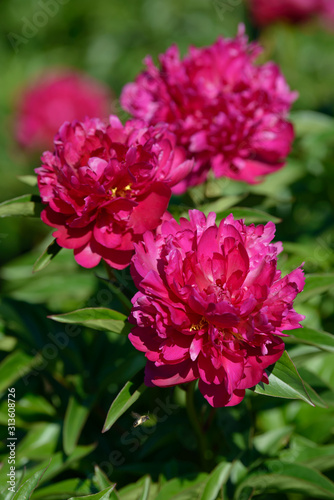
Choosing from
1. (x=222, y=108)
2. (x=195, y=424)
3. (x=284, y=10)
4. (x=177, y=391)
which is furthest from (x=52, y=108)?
(x=195, y=424)

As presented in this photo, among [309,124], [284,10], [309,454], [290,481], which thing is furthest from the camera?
[284,10]

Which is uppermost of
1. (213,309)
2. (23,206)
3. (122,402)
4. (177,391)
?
(23,206)

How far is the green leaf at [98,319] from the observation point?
0.88 m

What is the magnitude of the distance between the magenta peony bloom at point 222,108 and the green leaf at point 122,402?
51cm

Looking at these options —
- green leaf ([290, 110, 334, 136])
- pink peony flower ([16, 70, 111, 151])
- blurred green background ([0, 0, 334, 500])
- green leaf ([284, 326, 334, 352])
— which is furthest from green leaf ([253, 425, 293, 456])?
pink peony flower ([16, 70, 111, 151])

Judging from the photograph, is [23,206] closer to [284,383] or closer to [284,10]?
[284,383]

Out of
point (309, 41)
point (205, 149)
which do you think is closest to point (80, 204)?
point (205, 149)

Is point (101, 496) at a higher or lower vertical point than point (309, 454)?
higher

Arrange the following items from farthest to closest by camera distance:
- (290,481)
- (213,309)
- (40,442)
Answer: (40,442) → (290,481) → (213,309)

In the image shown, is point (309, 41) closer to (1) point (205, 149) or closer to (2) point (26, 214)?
(1) point (205, 149)

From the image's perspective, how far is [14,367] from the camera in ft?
4.28

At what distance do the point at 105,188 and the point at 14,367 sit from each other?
63cm

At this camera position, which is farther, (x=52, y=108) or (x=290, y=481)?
(x=52, y=108)

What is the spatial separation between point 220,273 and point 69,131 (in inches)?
15.4
